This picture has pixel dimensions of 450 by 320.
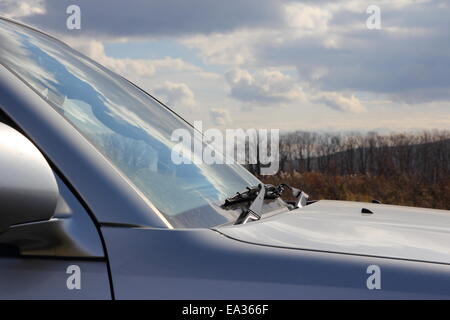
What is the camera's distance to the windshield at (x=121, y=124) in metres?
1.94

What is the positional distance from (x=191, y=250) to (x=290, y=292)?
262 millimetres

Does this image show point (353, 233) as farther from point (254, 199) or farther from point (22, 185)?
point (22, 185)

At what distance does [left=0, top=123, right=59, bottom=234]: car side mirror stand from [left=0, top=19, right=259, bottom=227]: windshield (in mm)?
267

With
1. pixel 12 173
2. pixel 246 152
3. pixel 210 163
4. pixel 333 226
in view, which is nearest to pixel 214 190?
pixel 210 163

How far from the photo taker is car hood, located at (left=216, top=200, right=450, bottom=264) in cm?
183

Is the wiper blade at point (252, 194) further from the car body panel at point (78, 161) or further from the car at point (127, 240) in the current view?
the car body panel at point (78, 161)

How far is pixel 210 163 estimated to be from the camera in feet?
8.41

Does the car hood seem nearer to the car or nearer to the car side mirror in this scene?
the car

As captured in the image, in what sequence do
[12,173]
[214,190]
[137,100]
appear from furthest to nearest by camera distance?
[137,100] < [214,190] < [12,173]

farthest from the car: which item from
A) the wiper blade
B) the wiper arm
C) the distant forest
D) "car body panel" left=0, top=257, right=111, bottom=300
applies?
the distant forest

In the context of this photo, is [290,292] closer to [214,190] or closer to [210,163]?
[214,190]

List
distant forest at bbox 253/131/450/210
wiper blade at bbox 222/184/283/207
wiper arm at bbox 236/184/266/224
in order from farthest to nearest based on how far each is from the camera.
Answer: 1. distant forest at bbox 253/131/450/210
2. wiper blade at bbox 222/184/283/207
3. wiper arm at bbox 236/184/266/224

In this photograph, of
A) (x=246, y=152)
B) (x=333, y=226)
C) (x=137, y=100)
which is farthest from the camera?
(x=246, y=152)

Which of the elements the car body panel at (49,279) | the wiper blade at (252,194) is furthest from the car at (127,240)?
the wiper blade at (252,194)
